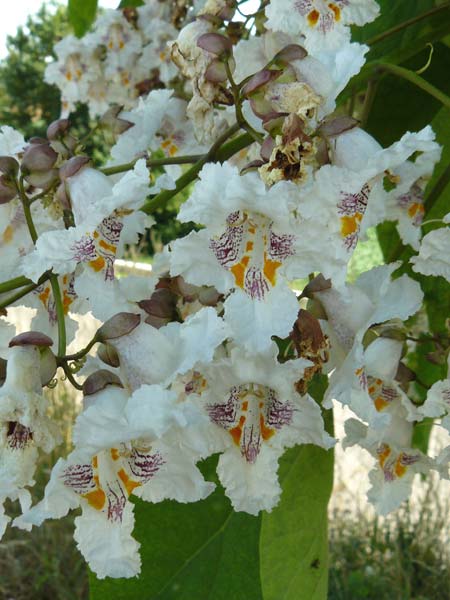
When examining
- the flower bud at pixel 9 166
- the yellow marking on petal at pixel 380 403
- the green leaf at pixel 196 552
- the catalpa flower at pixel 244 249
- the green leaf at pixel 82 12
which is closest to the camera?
the catalpa flower at pixel 244 249

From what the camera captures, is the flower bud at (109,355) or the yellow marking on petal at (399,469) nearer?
the flower bud at (109,355)

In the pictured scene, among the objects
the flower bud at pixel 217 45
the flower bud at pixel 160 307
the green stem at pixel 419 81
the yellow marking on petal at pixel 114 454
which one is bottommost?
the yellow marking on petal at pixel 114 454

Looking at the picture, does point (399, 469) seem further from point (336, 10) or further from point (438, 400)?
point (336, 10)

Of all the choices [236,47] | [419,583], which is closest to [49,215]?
[236,47]

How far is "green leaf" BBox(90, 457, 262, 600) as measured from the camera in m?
0.78

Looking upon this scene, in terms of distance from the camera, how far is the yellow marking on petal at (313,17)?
2.06 ft

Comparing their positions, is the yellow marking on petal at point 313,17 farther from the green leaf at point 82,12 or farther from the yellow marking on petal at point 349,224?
the green leaf at point 82,12

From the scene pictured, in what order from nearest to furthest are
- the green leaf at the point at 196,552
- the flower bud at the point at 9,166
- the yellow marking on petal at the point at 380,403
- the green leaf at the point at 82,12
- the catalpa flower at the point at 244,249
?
the catalpa flower at the point at 244,249 → the flower bud at the point at 9,166 → the yellow marking on petal at the point at 380,403 → the green leaf at the point at 196,552 → the green leaf at the point at 82,12

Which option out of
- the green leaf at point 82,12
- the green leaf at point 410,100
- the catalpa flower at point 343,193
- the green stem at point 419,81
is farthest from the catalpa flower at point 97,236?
the green leaf at point 82,12

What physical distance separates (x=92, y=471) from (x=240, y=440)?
4.0 inches

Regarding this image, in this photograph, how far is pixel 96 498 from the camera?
1.74 ft

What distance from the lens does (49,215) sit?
24.0 inches

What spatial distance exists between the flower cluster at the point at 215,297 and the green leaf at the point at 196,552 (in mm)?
224

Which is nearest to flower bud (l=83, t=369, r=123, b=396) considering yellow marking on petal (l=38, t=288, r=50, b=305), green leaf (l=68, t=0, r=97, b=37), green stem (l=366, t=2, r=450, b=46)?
yellow marking on petal (l=38, t=288, r=50, b=305)
